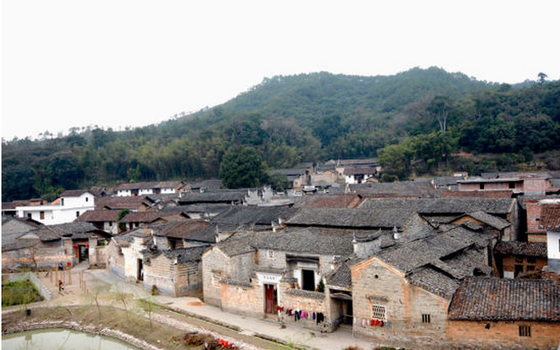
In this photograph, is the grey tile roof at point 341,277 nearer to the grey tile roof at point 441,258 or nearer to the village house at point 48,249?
the grey tile roof at point 441,258

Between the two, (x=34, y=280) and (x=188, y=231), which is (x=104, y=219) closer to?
(x=34, y=280)

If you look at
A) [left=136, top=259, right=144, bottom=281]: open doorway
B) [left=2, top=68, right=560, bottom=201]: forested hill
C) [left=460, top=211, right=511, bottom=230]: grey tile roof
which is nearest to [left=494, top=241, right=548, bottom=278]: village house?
[left=460, top=211, right=511, bottom=230]: grey tile roof

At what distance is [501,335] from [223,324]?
10.1 meters

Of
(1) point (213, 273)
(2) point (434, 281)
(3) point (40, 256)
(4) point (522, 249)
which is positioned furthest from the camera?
(3) point (40, 256)

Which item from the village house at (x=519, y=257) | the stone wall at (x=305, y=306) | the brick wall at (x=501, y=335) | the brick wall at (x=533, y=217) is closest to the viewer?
the brick wall at (x=501, y=335)

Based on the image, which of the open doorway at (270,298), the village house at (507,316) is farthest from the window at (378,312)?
the open doorway at (270,298)

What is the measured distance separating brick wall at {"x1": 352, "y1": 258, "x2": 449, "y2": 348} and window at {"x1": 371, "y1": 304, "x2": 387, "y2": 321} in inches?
2.8

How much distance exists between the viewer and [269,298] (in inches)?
706

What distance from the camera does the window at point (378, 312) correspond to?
14.2m

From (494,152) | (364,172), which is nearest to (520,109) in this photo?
(494,152)

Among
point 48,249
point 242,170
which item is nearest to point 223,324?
point 48,249

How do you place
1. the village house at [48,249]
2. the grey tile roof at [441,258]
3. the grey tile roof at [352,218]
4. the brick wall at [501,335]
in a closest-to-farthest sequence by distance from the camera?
the brick wall at [501,335] → the grey tile roof at [441,258] → the grey tile roof at [352,218] → the village house at [48,249]

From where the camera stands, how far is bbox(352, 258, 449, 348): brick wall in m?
13.4

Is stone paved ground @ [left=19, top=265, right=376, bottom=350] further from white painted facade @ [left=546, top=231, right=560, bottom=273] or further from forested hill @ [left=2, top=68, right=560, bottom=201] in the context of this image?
forested hill @ [left=2, top=68, right=560, bottom=201]
